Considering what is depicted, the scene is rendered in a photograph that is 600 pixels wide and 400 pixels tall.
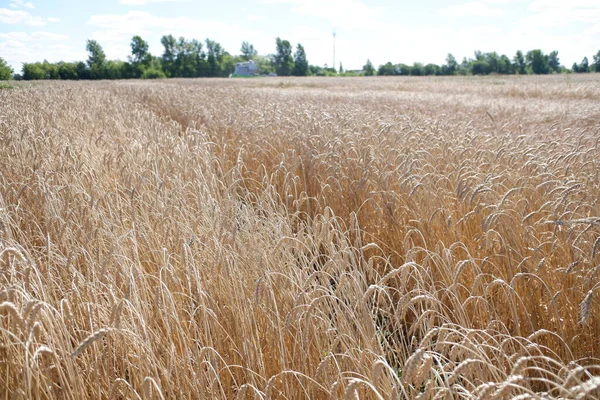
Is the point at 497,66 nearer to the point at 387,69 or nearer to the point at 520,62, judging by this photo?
the point at 520,62

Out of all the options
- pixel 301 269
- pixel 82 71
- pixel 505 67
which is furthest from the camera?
pixel 505 67

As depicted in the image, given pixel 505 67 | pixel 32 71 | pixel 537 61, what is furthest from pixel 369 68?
pixel 32 71

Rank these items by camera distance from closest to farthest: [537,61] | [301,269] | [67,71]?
[301,269]
[67,71]
[537,61]

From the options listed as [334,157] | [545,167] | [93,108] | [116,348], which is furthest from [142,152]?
[93,108]

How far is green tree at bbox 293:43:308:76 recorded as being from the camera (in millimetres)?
88438

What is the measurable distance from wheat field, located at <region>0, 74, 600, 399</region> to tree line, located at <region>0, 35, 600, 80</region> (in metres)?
71.0

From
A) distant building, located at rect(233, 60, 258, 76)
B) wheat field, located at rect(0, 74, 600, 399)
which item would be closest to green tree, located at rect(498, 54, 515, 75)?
distant building, located at rect(233, 60, 258, 76)

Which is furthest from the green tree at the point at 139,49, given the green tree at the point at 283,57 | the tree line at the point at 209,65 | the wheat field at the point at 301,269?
the wheat field at the point at 301,269

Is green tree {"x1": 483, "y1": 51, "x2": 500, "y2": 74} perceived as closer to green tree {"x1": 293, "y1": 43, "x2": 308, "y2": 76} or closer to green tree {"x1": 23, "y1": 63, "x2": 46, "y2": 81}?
green tree {"x1": 293, "y1": 43, "x2": 308, "y2": 76}

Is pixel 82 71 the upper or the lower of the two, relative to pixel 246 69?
lower

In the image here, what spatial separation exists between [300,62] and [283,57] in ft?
11.8

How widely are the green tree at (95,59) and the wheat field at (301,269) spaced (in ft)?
231

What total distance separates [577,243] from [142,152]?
3801 millimetres

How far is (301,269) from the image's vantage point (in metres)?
2.24
